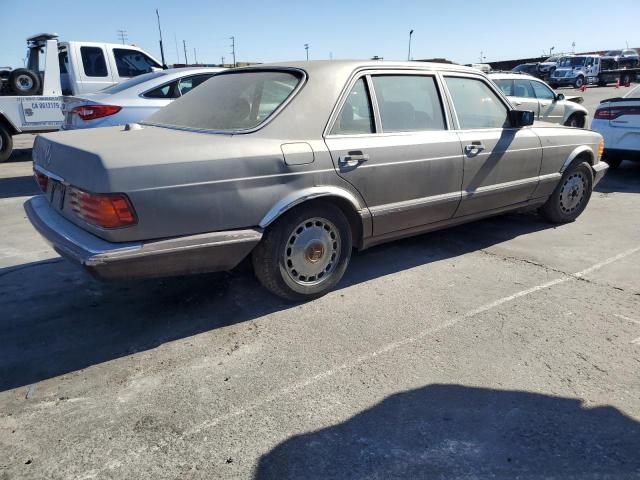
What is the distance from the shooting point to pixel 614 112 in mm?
7723

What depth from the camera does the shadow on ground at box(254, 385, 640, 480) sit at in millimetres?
2064

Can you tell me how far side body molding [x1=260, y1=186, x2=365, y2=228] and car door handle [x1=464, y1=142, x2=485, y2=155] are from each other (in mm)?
1321

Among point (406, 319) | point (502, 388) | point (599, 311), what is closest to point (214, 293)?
point (406, 319)

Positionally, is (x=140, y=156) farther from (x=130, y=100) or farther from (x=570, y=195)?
(x=570, y=195)

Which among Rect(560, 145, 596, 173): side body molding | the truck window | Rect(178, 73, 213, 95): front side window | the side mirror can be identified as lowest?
Rect(560, 145, 596, 173): side body molding

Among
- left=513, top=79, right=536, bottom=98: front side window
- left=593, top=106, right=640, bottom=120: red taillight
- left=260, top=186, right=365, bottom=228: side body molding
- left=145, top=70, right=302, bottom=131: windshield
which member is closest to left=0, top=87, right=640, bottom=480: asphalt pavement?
left=260, top=186, right=365, bottom=228: side body molding

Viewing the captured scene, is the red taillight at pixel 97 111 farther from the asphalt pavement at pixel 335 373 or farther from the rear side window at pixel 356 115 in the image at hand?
the rear side window at pixel 356 115

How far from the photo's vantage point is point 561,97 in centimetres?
1014

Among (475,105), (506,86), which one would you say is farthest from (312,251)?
(506,86)

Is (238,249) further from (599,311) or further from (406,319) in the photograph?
(599,311)

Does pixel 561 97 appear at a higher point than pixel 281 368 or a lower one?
higher

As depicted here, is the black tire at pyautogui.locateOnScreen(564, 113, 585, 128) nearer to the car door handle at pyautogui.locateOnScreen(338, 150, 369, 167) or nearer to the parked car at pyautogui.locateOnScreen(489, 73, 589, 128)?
the parked car at pyautogui.locateOnScreen(489, 73, 589, 128)

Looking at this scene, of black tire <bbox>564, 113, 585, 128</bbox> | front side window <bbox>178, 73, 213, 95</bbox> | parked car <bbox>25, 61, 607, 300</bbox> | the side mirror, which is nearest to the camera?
parked car <bbox>25, 61, 607, 300</bbox>

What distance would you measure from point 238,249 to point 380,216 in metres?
1.19
